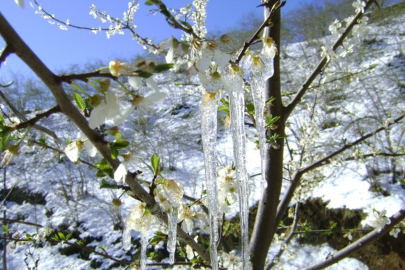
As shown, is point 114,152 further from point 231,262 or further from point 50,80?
point 231,262

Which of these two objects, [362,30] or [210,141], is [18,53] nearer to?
[210,141]

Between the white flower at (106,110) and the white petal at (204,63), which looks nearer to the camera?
the white flower at (106,110)

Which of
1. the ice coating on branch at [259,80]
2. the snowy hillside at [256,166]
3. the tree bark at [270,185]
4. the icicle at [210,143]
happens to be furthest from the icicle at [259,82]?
the snowy hillside at [256,166]

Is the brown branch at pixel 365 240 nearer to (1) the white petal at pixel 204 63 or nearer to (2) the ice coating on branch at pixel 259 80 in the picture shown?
(2) the ice coating on branch at pixel 259 80

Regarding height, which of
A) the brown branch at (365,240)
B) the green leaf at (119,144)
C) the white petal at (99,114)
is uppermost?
the white petal at (99,114)

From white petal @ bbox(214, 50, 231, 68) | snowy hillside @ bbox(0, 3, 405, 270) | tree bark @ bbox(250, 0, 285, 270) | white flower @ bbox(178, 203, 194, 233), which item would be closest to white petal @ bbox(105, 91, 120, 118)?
white petal @ bbox(214, 50, 231, 68)

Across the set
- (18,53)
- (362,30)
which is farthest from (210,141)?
(362,30)

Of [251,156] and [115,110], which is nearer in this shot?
[115,110]
